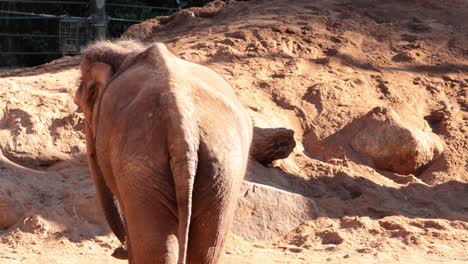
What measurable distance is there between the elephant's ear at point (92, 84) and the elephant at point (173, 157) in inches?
17.9

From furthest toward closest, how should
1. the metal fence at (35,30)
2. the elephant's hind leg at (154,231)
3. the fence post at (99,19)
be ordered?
the metal fence at (35,30) → the fence post at (99,19) → the elephant's hind leg at (154,231)

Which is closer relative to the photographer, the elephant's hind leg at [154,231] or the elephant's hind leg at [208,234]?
the elephant's hind leg at [154,231]

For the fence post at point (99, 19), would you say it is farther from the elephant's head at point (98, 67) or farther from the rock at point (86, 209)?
the elephant's head at point (98, 67)

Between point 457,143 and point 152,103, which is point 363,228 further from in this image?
point 152,103

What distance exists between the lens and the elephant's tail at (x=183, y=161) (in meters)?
4.18

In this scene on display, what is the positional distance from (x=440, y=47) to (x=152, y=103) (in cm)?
781

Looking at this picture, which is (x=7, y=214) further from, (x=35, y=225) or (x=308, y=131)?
(x=308, y=131)

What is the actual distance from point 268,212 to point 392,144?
194 centimetres

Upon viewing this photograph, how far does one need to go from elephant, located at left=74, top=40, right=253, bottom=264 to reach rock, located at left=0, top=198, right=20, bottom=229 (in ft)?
11.5

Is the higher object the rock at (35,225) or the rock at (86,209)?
the rock at (86,209)

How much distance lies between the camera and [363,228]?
8.47 meters

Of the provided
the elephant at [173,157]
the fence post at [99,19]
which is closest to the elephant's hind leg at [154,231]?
the elephant at [173,157]

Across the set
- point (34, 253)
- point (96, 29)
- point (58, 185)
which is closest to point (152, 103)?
point (34, 253)

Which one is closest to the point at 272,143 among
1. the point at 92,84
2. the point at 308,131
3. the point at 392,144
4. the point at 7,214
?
the point at 308,131
